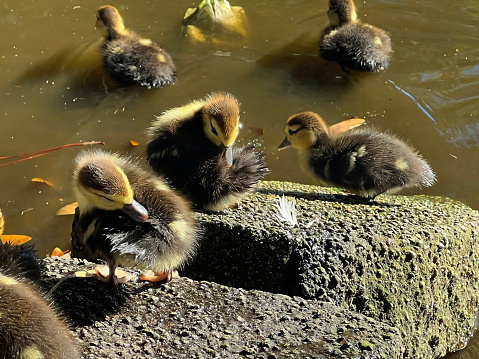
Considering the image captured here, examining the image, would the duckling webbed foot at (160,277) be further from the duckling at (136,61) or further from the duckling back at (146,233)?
the duckling at (136,61)

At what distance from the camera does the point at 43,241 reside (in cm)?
455

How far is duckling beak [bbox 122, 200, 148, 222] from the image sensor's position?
2828 mm

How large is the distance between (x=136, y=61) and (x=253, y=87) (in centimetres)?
109

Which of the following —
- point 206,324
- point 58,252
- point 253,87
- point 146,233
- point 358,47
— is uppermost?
point 146,233

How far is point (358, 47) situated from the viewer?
6047 millimetres

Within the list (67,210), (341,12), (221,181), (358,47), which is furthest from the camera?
(341,12)

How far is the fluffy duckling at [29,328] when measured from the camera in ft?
6.82

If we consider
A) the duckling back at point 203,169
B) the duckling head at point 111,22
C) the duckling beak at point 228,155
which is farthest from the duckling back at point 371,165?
the duckling head at point 111,22

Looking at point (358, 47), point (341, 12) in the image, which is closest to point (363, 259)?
point (358, 47)

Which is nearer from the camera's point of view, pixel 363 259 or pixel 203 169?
pixel 363 259

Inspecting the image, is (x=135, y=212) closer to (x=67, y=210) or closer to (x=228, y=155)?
(x=228, y=155)

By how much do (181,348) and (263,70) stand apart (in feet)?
13.3

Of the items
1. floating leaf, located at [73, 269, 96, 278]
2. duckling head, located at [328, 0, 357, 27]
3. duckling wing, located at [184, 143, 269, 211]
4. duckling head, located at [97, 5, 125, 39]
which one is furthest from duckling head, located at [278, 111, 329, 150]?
duckling head, located at [97, 5, 125, 39]

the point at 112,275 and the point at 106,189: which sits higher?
the point at 106,189
